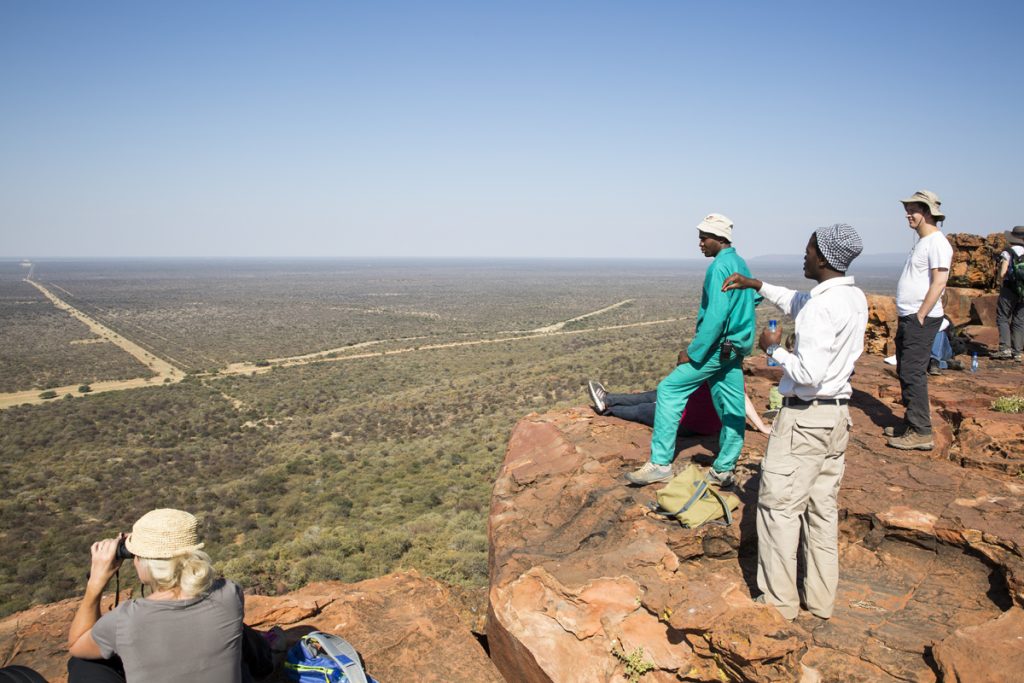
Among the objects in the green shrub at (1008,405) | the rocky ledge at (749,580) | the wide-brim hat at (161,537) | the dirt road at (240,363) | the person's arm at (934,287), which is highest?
the person's arm at (934,287)

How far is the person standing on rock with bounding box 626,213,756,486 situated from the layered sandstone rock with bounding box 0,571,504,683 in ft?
5.90

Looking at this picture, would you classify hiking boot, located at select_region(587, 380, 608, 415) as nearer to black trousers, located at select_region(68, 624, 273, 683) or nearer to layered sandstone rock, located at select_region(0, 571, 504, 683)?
layered sandstone rock, located at select_region(0, 571, 504, 683)

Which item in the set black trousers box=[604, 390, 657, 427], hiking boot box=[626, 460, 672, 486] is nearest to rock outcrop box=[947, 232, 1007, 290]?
black trousers box=[604, 390, 657, 427]

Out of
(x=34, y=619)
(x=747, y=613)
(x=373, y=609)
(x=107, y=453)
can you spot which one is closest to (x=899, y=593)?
(x=747, y=613)

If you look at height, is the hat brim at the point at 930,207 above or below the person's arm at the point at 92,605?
above

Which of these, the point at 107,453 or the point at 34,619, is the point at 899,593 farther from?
the point at 107,453

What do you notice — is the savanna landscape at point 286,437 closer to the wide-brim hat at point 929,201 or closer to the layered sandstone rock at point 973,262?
the wide-brim hat at point 929,201

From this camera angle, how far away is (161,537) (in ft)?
8.47

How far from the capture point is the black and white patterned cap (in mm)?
3156

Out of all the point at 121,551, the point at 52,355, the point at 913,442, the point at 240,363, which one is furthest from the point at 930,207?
the point at 52,355

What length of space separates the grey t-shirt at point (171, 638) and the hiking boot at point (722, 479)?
327 centimetres

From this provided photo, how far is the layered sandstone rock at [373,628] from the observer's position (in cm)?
398

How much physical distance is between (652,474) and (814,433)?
5.05 feet

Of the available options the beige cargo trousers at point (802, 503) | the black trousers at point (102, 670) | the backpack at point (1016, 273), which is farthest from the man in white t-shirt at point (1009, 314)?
the black trousers at point (102, 670)
